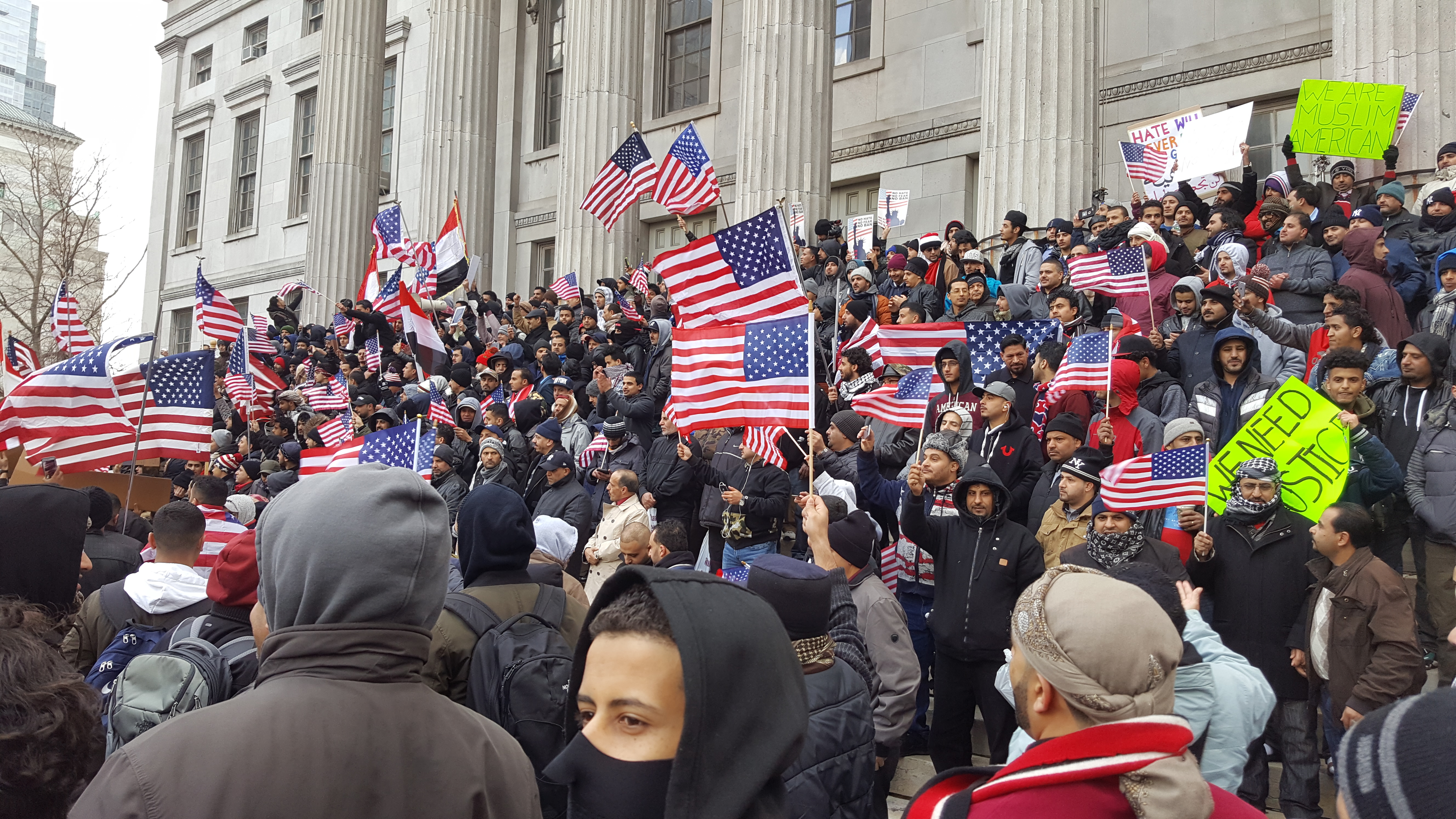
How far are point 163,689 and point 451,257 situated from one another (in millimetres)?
15707

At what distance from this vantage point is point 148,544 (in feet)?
25.2

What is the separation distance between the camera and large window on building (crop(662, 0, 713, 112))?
24266 mm

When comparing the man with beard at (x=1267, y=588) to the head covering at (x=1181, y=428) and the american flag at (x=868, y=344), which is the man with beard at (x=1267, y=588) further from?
the american flag at (x=868, y=344)

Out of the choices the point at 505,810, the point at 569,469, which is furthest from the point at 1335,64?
the point at 505,810

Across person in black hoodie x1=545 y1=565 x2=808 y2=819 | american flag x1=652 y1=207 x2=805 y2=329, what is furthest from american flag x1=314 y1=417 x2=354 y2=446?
person in black hoodie x1=545 y1=565 x2=808 y2=819

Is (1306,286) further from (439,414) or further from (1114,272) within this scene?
(439,414)

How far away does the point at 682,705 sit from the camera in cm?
205

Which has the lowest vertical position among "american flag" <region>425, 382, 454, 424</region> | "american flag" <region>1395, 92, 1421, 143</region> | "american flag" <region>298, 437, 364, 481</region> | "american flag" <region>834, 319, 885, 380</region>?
"american flag" <region>298, 437, 364, 481</region>

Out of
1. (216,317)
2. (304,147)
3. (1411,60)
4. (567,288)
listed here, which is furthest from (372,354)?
(304,147)

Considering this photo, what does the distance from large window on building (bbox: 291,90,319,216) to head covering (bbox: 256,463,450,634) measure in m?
33.1

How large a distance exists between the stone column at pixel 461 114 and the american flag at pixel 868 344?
14063 mm

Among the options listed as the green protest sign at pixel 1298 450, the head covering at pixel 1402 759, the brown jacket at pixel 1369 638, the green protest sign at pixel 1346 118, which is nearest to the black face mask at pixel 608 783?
the head covering at pixel 1402 759

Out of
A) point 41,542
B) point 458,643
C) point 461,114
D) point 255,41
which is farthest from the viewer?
point 255,41

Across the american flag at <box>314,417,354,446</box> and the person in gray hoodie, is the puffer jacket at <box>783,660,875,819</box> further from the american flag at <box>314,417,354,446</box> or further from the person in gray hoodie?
the american flag at <box>314,417,354,446</box>
